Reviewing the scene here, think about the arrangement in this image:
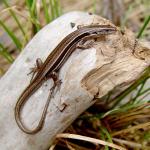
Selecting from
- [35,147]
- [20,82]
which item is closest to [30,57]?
[20,82]

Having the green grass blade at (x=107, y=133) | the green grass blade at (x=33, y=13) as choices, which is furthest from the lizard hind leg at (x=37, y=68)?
the green grass blade at (x=107, y=133)

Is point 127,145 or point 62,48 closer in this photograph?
point 62,48

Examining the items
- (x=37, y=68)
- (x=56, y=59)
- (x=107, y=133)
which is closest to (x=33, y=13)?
(x=37, y=68)

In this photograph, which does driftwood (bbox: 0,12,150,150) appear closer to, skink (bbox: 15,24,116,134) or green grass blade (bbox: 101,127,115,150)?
skink (bbox: 15,24,116,134)

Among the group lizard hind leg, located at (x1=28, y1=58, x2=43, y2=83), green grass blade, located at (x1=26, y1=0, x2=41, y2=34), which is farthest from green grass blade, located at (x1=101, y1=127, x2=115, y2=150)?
green grass blade, located at (x1=26, y1=0, x2=41, y2=34)

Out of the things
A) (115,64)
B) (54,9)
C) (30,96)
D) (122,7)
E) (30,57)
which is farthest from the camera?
(122,7)

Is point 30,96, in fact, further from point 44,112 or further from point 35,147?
point 35,147

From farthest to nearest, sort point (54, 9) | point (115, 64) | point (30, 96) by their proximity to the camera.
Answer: point (54, 9) < point (30, 96) < point (115, 64)

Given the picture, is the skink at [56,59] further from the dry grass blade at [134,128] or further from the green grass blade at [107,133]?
the dry grass blade at [134,128]

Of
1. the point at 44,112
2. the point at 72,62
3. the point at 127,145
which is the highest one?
the point at 72,62
